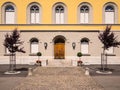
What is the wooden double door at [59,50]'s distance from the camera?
32281mm

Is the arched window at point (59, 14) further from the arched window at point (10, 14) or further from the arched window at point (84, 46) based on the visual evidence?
the arched window at point (10, 14)

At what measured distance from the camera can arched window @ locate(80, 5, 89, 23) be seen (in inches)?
1265

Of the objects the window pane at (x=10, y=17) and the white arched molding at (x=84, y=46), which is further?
the window pane at (x=10, y=17)

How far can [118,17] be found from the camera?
1248 inches

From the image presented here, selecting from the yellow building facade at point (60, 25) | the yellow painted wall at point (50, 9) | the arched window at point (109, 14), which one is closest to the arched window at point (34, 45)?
the yellow building facade at point (60, 25)

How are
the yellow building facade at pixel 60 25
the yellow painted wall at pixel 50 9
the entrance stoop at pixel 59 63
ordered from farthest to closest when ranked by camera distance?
the yellow painted wall at pixel 50 9
the yellow building facade at pixel 60 25
the entrance stoop at pixel 59 63

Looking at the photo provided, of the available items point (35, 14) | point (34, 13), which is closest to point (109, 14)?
point (35, 14)

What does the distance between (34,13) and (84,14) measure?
23.2 feet

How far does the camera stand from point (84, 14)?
3209cm

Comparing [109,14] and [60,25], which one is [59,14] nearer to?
[60,25]

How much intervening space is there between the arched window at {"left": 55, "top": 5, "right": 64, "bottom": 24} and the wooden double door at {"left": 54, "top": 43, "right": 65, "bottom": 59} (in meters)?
3.27

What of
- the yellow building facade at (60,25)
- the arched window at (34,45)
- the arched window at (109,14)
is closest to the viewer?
the yellow building facade at (60,25)

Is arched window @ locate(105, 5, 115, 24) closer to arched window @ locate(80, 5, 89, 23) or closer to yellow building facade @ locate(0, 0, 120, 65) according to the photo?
yellow building facade @ locate(0, 0, 120, 65)

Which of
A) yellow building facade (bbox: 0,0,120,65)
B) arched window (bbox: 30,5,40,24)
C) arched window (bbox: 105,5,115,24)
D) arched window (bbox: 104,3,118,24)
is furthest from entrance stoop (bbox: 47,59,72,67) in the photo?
arched window (bbox: 105,5,115,24)
